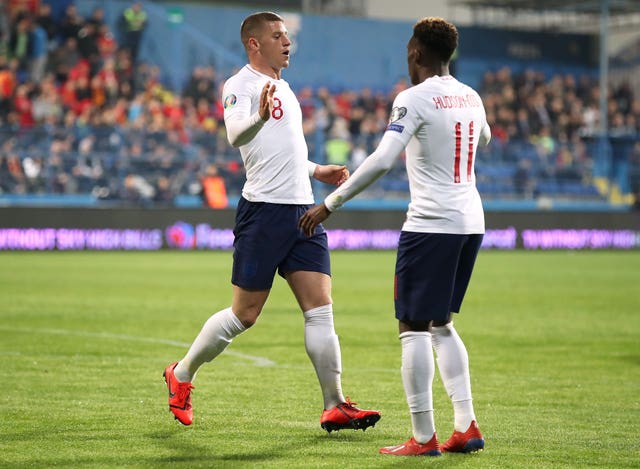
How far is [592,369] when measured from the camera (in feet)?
31.1

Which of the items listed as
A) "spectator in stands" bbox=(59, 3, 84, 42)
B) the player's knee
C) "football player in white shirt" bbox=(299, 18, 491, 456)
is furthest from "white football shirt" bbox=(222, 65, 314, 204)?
"spectator in stands" bbox=(59, 3, 84, 42)

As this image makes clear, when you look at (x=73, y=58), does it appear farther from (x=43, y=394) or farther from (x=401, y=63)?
(x=43, y=394)

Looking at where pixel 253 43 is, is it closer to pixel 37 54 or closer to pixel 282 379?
pixel 282 379

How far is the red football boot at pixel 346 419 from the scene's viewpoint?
6262 millimetres

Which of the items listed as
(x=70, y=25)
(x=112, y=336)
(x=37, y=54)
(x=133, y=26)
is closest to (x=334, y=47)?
(x=133, y=26)

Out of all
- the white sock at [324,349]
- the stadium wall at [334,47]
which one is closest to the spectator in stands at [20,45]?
the stadium wall at [334,47]

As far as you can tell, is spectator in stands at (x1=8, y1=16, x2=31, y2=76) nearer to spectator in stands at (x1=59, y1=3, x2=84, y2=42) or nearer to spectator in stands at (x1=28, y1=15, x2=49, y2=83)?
spectator in stands at (x1=28, y1=15, x2=49, y2=83)

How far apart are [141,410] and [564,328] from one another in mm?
6752

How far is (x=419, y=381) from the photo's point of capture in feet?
18.3

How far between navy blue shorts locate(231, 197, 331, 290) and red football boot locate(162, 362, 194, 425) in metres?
0.68

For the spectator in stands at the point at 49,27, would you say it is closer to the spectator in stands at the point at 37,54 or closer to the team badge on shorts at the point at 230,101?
the spectator in stands at the point at 37,54

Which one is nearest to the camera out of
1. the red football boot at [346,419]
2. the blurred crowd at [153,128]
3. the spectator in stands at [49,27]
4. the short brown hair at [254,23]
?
the red football boot at [346,419]

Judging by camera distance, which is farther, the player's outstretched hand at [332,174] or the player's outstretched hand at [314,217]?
the player's outstretched hand at [332,174]

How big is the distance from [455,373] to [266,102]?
65.1 inches
